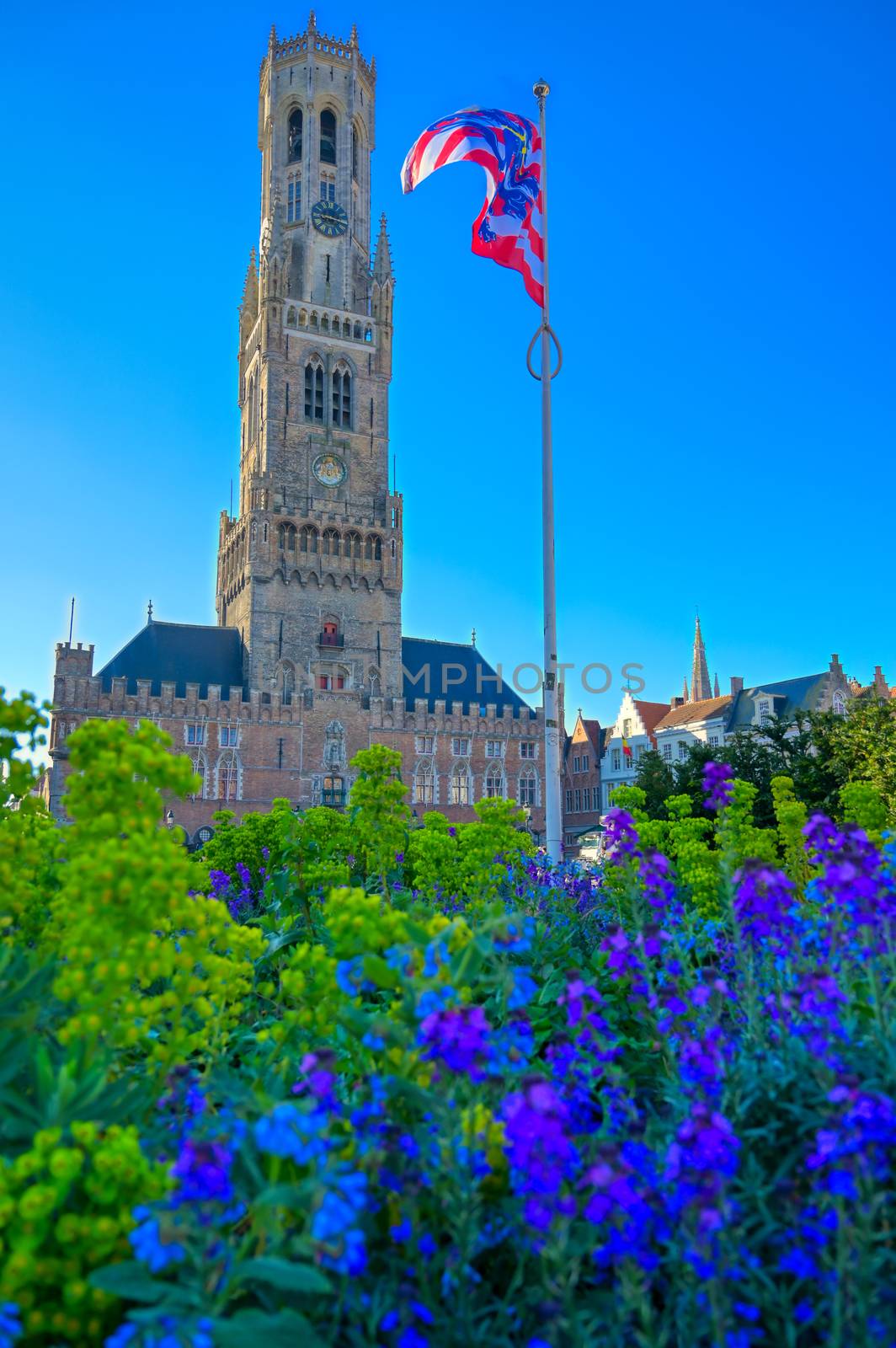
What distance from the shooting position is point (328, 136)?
2479 inches

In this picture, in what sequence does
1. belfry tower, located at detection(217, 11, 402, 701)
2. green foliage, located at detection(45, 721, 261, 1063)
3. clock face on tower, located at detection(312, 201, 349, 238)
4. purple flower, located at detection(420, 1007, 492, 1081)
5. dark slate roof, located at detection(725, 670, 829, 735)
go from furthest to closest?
clock face on tower, located at detection(312, 201, 349, 238) → belfry tower, located at detection(217, 11, 402, 701) → dark slate roof, located at detection(725, 670, 829, 735) → green foliage, located at detection(45, 721, 261, 1063) → purple flower, located at detection(420, 1007, 492, 1081)

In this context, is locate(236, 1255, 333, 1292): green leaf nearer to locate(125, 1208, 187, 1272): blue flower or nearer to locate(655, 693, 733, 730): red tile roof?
locate(125, 1208, 187, 1272): blue flower

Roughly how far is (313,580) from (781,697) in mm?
28585

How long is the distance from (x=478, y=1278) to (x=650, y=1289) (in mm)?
914

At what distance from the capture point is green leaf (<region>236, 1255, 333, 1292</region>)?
7.64 feet

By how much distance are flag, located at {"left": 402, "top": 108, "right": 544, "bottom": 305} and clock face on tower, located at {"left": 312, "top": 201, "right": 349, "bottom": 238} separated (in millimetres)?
50924

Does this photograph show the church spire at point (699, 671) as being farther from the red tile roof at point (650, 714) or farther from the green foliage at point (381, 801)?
the green foliage at point (381, 801)

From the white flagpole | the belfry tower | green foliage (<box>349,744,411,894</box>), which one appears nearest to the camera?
green foliage (<box>349,744,411,894</box>)

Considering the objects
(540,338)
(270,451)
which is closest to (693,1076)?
(540,338)

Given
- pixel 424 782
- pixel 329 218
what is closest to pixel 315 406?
pixel 329 218

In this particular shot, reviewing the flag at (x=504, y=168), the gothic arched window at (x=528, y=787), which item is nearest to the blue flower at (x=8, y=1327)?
the flag at (x=504, y=168)

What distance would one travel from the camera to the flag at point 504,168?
14.9 m

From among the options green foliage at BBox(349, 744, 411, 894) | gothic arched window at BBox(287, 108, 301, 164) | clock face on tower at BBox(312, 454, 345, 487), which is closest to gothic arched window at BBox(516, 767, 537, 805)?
clock face on tower at BBox(312, 454, 345, 487)

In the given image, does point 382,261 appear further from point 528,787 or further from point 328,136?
point 528,787
